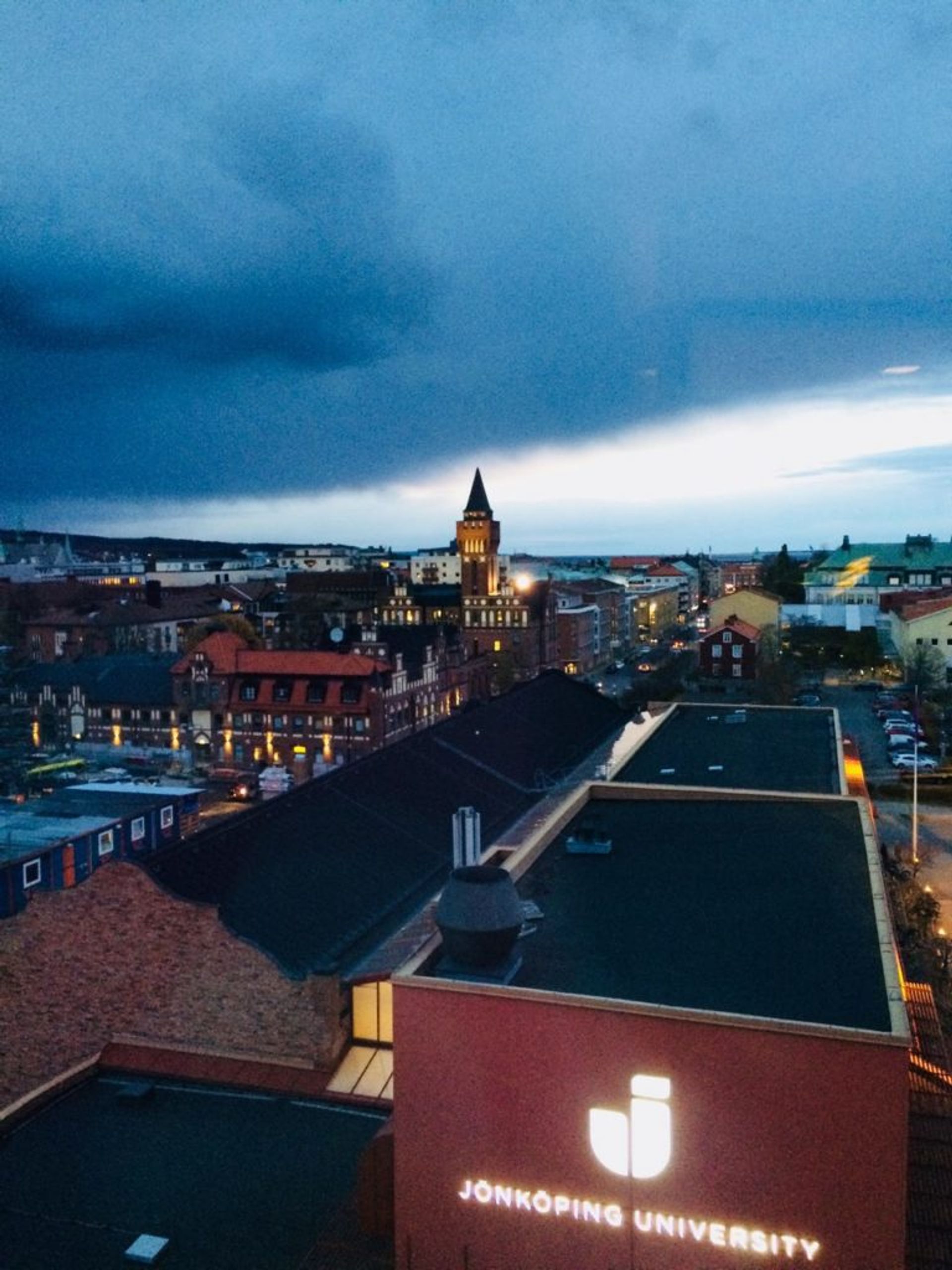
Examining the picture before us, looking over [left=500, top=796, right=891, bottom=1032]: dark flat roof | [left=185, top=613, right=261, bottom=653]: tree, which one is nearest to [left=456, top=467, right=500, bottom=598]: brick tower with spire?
[left=185, top=613, right=261, bottom=653]: tree

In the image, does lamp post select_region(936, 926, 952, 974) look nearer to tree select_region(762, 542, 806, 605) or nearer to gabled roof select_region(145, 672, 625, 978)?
gabled roof select_region(145, 672, 625, 978)

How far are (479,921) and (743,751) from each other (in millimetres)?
19957

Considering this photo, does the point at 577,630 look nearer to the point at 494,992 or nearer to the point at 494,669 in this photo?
the point at 494,669

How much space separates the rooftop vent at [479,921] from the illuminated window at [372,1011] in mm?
5323

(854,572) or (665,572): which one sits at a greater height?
(665,572)

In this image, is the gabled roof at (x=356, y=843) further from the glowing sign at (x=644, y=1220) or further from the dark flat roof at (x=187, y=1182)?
the glowing sign at (x=644, y=1220)

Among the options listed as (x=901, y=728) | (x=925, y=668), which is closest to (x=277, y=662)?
(x=901, y=728)

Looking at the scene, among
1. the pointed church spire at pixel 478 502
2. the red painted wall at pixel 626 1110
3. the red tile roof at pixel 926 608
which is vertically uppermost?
the pointed church spire at pixel 478 502

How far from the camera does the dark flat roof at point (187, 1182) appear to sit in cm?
1167

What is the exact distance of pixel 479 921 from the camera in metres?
10.4

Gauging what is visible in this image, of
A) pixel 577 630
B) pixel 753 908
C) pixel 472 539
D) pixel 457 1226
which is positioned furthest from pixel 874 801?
pixel 472 539

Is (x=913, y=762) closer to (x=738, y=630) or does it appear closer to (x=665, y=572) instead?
(x=738, y=630)

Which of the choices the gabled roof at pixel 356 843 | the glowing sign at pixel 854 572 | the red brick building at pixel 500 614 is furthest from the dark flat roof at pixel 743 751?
the glowing sign at pixel 854 572

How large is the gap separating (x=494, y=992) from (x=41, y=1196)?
754cm
